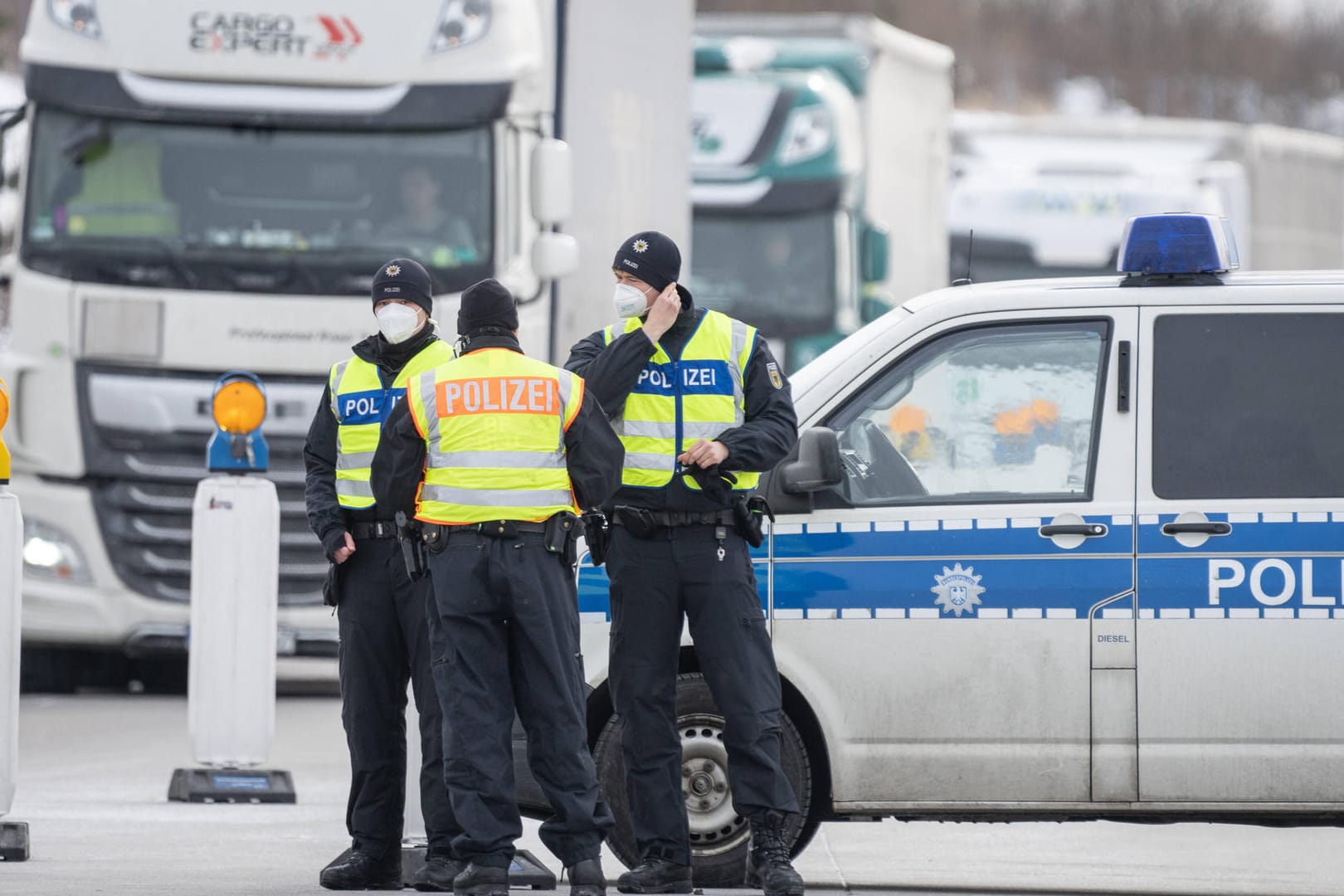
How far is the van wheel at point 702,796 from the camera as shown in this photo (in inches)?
284

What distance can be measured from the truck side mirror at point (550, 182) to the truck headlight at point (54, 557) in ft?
9.77

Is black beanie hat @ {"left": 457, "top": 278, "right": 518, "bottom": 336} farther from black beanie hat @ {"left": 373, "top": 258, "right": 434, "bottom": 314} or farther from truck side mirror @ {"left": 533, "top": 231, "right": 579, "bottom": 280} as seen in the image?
truck side mirror @ {"left": 533, "top": 231, "right": 579, "bottom": 280}

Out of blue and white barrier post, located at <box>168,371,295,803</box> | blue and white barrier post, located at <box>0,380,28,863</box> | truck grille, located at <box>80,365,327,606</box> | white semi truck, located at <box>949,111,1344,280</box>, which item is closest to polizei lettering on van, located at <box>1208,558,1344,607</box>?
blue and white barrier post, located at <box>0,380,28,863</box>

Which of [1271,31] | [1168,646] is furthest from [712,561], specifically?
[1271,31]

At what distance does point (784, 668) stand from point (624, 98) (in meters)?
7.57

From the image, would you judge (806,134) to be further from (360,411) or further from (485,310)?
(485,310)

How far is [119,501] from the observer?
12.7 m

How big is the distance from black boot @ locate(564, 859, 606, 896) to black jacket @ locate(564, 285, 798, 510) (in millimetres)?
1000

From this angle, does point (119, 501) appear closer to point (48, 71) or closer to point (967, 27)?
point (48, 71)

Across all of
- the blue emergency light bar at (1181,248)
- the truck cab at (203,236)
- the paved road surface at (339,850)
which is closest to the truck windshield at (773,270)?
the truck cab at (203,236)

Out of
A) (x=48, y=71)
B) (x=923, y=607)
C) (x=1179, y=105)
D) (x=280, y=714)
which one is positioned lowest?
(x=280, y=714)

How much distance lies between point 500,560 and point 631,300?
860 millimetres

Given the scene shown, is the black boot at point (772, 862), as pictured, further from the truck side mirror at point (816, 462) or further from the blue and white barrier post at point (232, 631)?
the blue and white barrier post at point (232, 631)

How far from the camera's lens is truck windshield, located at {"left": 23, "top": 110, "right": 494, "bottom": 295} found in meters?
12.5
